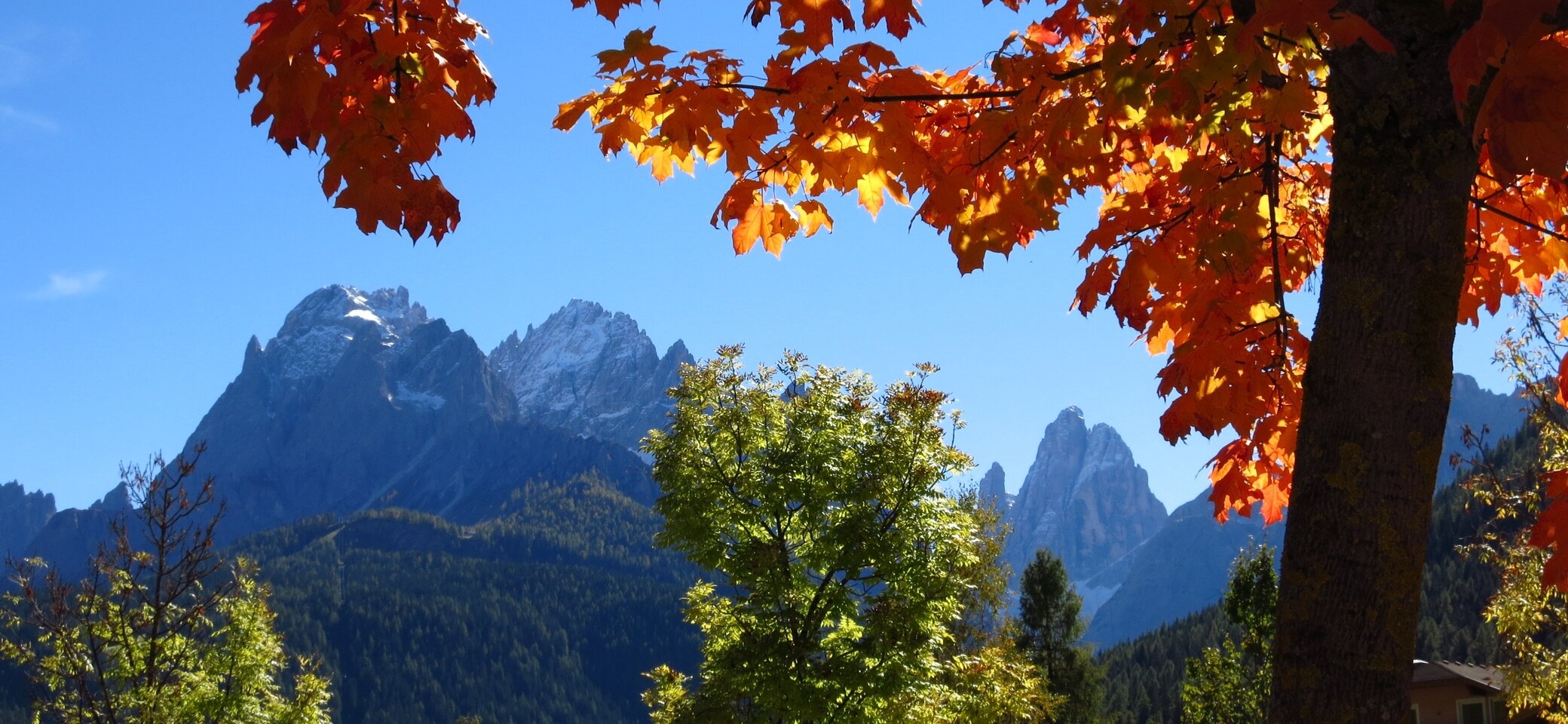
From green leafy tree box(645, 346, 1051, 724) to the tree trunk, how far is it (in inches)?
425

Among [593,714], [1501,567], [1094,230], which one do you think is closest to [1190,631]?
[1501,567]

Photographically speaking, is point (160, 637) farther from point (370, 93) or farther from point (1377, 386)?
point (1377, 386)

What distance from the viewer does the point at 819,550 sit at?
44.7 ft

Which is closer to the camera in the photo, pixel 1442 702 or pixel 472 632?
pixel 1442 702

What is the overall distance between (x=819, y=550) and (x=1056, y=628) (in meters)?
22.5

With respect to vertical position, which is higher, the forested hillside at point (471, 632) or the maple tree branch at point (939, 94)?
the forested hillside at point (471, 632)

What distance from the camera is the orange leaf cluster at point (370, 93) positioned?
214 centimetres

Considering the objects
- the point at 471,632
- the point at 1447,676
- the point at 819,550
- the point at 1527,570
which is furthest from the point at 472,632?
the point at 1527,570

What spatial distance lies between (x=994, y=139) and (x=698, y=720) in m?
11.0

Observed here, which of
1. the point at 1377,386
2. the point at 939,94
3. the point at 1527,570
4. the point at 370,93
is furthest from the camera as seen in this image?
the point at 1527,570

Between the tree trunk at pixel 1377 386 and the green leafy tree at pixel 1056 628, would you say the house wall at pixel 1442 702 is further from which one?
the tree trunk at pixel 1377 386

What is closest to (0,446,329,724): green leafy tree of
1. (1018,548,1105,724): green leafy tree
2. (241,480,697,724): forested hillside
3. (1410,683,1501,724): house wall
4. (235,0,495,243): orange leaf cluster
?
(235,0,495,243): orange leaf cluster

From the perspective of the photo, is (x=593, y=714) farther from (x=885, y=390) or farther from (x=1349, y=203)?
(x=1349, y=203)

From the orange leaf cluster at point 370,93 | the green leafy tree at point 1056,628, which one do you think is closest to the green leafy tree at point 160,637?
the orange leaf cluster at point 370,93
